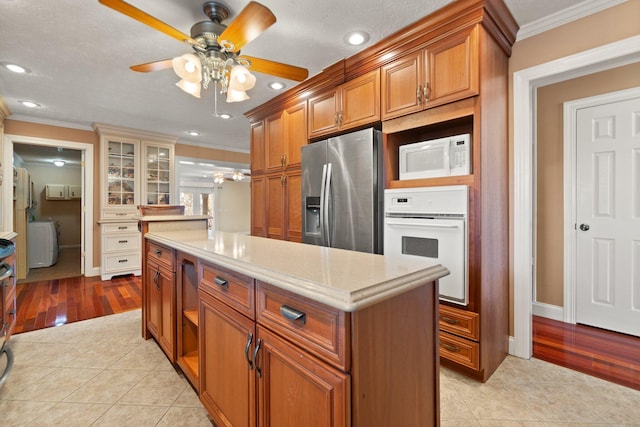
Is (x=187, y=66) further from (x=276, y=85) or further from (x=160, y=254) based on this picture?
(x=276, y=85)

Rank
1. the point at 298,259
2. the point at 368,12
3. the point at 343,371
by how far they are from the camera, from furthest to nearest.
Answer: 1. the point at 368,12
2. the point at 298,259
3. the point at 343,371

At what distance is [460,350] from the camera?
1.92 meters

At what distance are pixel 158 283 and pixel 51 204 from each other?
8264 millimetres

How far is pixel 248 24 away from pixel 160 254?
153cm

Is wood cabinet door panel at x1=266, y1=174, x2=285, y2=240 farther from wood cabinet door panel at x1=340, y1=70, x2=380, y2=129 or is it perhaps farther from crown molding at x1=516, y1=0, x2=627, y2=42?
crown molding at x1=516, y1=0, x2=627, y2=42

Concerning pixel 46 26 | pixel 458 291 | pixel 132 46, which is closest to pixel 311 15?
pixel 132 46

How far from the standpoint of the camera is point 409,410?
0.92 metres

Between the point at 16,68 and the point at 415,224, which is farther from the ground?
the point at 16,68

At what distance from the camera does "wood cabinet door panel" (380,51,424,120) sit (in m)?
2.09

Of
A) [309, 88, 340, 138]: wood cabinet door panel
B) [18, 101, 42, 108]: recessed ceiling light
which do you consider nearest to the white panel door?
[309, 88, 340, 138]: wood cabinet door panel

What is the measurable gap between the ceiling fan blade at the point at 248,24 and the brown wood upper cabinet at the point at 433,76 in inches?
42.2

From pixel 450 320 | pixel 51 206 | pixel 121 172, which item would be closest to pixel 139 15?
pixel 450 320

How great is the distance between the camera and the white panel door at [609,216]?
8.10ft

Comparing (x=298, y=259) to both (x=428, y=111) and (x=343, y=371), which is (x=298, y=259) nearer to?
(x=343, y=371)
